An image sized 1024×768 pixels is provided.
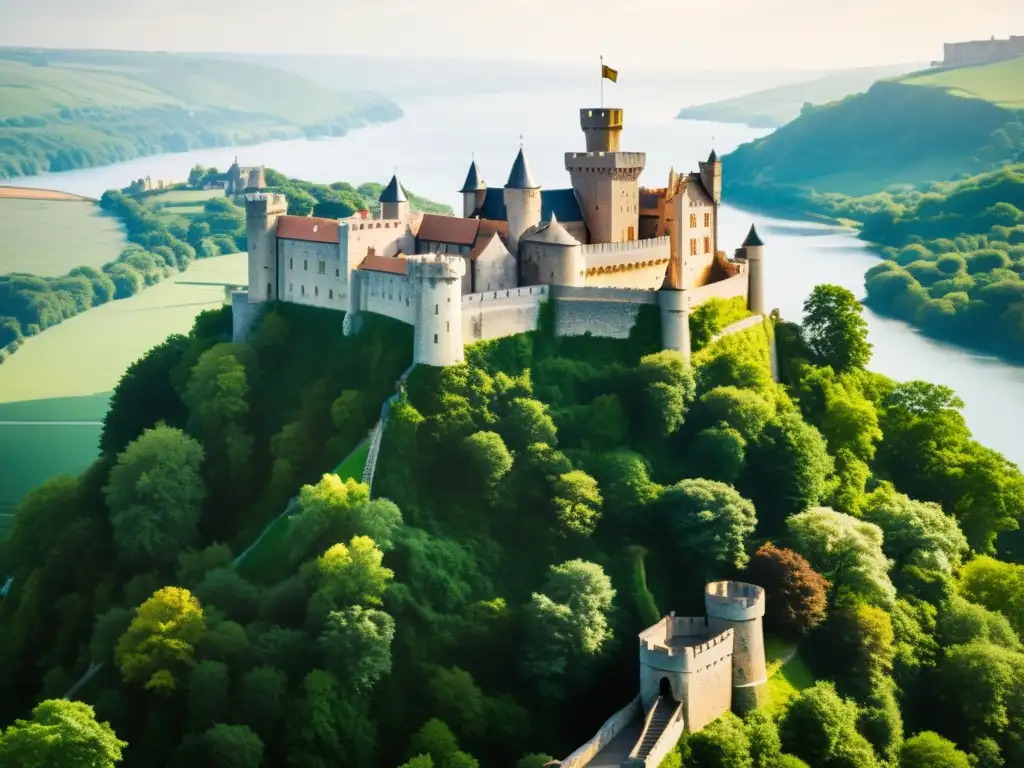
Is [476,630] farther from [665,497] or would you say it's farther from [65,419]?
[65,419]

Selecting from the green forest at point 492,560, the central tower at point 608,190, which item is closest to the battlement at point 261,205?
the green forest at point 492,560

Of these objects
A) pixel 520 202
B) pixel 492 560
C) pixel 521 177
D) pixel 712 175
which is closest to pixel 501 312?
pixel 520 202

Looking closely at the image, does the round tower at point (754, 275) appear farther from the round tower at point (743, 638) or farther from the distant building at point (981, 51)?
the distant building at point (981, 51)

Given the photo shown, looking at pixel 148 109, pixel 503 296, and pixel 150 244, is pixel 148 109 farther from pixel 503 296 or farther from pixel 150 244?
pixel 503 296

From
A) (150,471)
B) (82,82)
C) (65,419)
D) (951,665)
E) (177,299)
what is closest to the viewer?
(951,665)

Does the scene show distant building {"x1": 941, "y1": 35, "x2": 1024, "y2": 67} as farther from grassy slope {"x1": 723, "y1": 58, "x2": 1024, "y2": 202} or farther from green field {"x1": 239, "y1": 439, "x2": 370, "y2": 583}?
green field {"x1": 239, "y1": 439, "x2": 370, "y2": 583}

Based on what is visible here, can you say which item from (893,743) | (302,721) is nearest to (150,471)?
(302,721)
